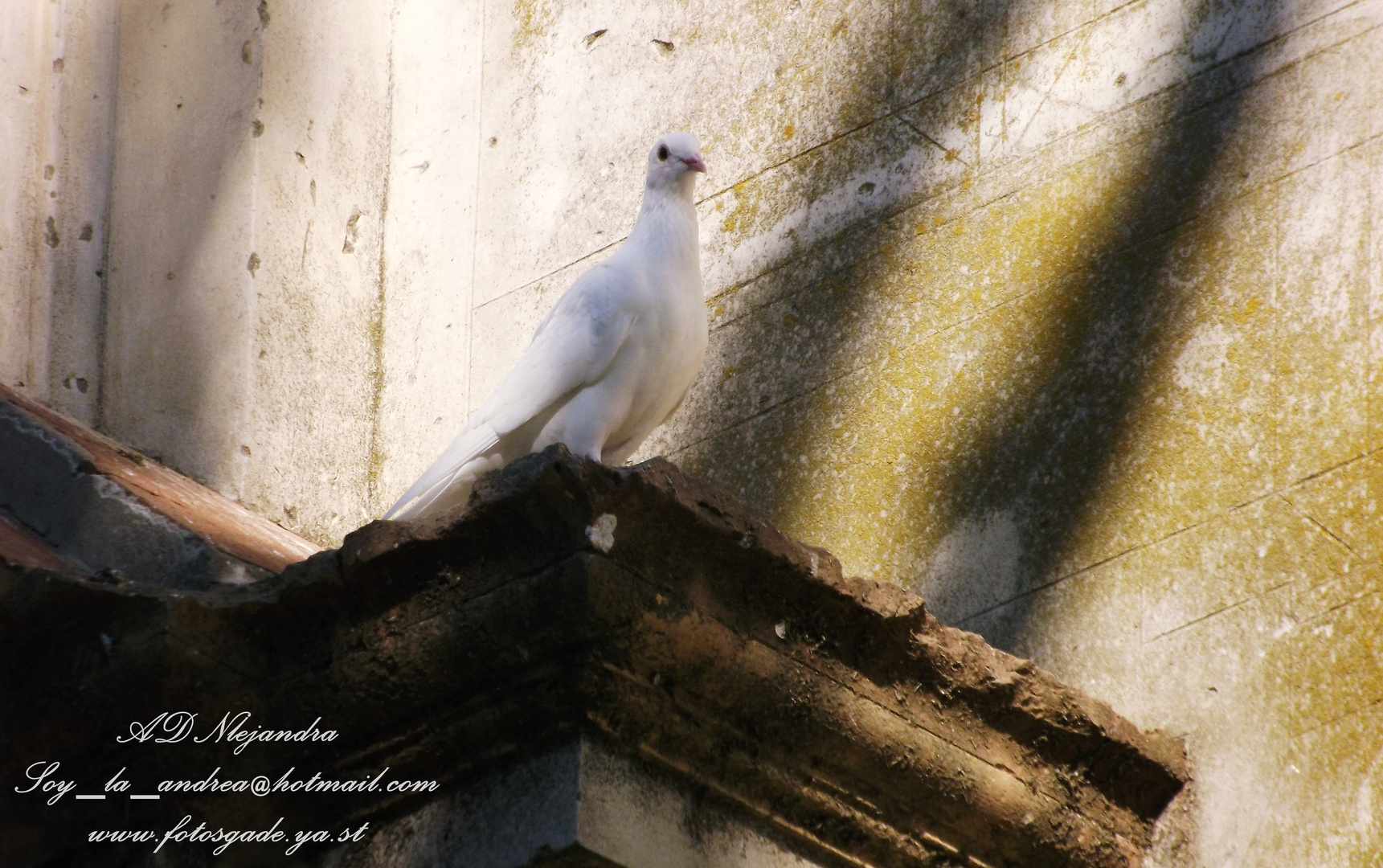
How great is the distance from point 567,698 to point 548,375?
0.89 m

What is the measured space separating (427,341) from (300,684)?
2.04m

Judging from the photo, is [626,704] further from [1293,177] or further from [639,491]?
[1293,177]

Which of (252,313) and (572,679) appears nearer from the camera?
(572,679)

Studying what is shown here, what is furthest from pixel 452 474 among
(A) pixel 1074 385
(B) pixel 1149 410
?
(B) pixel 1149 410

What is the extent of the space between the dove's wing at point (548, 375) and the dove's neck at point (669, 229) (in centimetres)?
14

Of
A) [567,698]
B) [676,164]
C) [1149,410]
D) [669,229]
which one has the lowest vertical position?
[567,698]

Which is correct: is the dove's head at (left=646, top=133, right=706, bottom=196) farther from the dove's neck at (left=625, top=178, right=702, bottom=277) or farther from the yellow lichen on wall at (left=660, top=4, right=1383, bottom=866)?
the yellow lichen on wall at (left=660, top=4, right=1383, bottom=866)

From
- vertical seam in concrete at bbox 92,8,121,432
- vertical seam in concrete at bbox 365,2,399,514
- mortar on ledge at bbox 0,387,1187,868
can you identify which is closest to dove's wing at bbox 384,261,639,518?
mortar on ledge at bbox 0,387,1187,868

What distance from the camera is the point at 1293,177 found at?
295 cm

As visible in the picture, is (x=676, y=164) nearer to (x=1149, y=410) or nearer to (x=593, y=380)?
(x=593, y=380)

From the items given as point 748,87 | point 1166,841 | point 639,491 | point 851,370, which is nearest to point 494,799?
point 639,491

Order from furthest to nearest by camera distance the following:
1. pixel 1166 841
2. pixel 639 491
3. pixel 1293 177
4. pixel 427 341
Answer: pixel 427 341, pixel 1293 177, pixel 1166 841, pixel 639 491

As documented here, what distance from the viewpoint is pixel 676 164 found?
10.8 feet

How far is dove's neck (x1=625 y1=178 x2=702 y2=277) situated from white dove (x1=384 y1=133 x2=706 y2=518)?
0.04 meters
